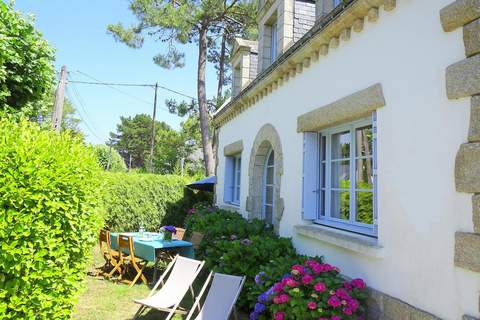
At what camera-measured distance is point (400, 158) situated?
316 centimetres

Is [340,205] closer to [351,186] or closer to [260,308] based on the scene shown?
[351,186]

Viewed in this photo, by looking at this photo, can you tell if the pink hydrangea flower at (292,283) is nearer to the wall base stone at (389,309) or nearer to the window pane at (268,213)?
the wall base stone at (389,309)

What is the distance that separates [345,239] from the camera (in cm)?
368

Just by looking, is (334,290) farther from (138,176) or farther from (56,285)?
(138,176)

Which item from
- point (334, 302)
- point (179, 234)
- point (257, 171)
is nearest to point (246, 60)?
point (257, 171)

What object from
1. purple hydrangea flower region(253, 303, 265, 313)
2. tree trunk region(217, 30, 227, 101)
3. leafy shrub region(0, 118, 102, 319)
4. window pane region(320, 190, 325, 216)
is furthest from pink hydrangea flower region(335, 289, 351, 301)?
tree trunk region(217, 30, 227, 101)

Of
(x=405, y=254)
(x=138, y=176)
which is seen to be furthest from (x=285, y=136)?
(x=138, y=176)

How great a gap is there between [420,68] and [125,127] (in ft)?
203

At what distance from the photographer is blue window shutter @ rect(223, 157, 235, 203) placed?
9.66 m

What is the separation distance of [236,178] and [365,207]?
18.7 feet

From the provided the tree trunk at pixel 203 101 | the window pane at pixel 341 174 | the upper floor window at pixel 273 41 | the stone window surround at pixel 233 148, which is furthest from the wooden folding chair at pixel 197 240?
the tree trunk at pixel 203 101

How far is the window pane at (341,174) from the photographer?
4301 mm

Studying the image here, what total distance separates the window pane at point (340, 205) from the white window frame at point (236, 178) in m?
4.71

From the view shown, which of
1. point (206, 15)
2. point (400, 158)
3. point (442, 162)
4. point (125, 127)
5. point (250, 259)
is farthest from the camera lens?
point (125, 127)
